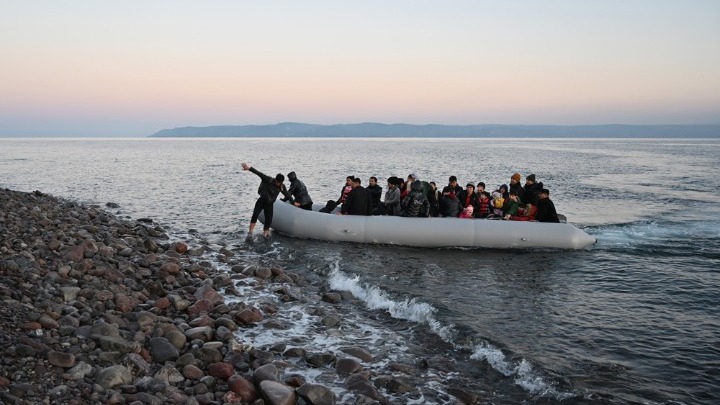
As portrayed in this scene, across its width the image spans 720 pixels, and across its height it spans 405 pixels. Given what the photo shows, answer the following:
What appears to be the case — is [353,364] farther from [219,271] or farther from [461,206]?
[461,206]

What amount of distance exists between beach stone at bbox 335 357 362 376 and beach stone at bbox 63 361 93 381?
249 centimetres

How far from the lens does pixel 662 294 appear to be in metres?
9.15

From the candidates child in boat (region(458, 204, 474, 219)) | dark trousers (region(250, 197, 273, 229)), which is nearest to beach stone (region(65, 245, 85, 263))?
dark trousers (region(250, 197, 273, 229))

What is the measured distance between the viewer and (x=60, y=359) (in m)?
4.82

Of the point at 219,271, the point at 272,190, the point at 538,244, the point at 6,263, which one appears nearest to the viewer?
the point at 6,263

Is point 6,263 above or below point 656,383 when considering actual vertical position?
above

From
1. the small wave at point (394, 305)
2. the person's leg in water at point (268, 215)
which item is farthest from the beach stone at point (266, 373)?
the person's leg in water at point (268, 215)

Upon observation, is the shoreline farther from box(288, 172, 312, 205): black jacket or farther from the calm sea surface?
box(288, 172, 312, 205): black jacket

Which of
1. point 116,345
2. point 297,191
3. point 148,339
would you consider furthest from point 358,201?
point 116,345

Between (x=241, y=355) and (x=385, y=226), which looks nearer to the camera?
(x=241, y=355)

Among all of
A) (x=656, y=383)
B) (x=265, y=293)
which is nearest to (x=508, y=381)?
(x=656, y=383)

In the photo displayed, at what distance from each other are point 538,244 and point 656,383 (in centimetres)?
718

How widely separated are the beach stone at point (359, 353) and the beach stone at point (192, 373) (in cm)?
180

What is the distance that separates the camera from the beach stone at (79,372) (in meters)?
4.64
